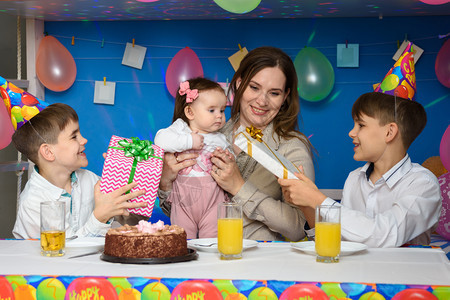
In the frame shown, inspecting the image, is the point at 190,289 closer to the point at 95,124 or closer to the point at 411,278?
the point at 411,278

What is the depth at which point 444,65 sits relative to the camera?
3.47 metres

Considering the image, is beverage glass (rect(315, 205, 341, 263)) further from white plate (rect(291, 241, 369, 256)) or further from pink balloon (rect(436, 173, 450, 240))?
pink balloon (rect(436, 173, 450, 240))

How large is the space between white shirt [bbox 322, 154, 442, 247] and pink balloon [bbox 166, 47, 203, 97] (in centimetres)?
167

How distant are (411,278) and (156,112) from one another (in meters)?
2.82

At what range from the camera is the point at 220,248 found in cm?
160

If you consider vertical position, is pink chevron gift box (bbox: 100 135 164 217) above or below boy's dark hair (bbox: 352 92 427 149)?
below

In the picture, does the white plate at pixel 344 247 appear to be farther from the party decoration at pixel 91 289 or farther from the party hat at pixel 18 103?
the party hat at pixel 18 103

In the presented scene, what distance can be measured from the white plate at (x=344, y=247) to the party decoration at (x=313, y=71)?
1952 millimetres

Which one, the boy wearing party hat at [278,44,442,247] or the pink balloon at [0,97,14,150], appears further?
the pink balloon at [0,97,14,150]

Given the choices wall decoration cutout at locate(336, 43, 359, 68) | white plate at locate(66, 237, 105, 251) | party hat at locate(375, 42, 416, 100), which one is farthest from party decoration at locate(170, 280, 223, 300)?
wall decoration cutout at locate(336, 43, 359, 68)

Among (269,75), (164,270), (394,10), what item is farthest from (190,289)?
(394,10)

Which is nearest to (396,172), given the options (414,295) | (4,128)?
(414,295)

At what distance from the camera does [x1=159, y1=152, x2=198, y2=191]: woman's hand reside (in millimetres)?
2275

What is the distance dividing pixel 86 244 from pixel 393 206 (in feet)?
3.46
